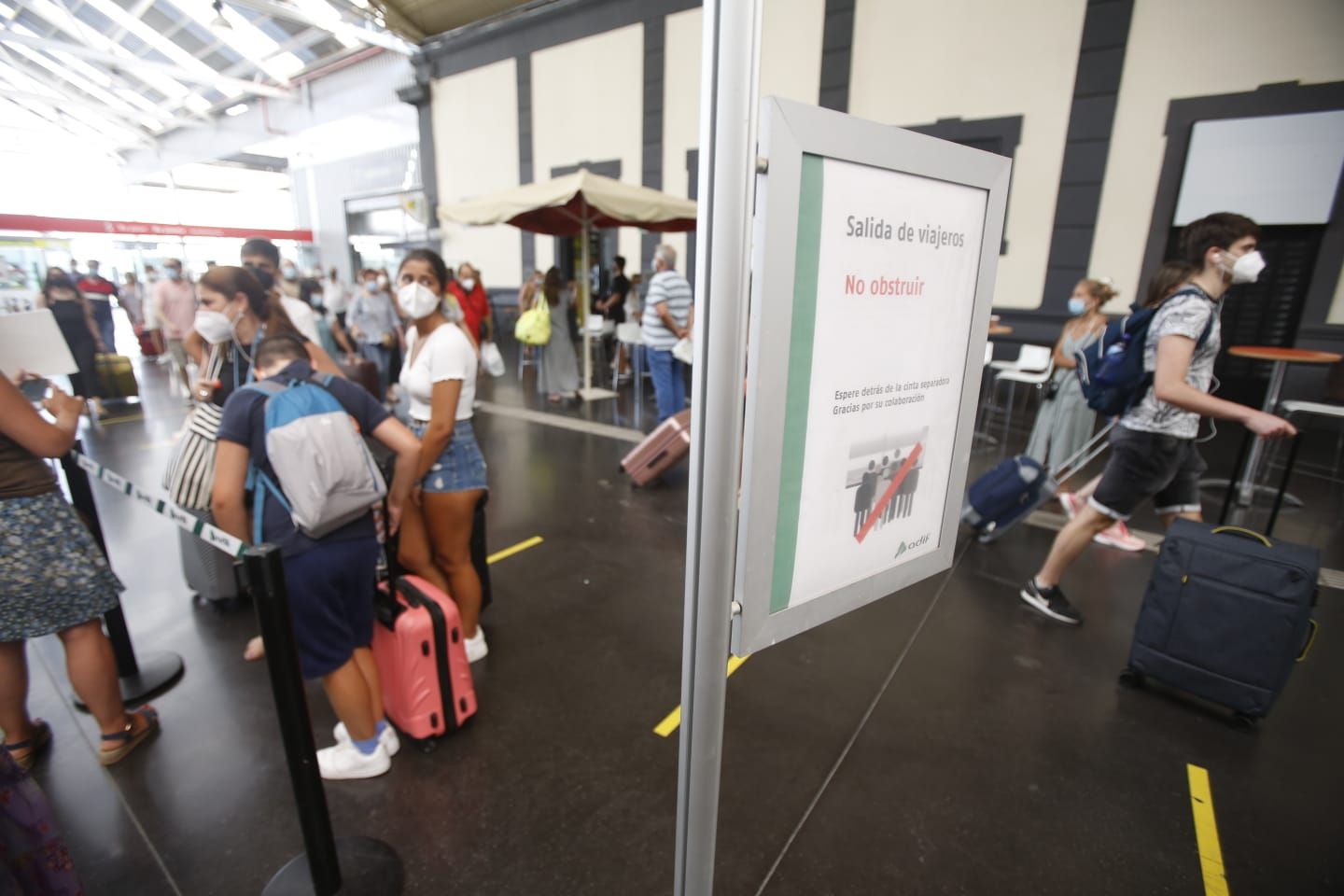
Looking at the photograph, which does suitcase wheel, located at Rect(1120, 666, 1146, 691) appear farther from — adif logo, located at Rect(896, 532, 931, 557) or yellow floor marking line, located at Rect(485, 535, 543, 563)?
yellow floor marking line, located at Rect(485, 535, 543, 563)

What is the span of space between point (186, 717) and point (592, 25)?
12.1 meters

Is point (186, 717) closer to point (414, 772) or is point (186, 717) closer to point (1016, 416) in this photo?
point (414, 772)

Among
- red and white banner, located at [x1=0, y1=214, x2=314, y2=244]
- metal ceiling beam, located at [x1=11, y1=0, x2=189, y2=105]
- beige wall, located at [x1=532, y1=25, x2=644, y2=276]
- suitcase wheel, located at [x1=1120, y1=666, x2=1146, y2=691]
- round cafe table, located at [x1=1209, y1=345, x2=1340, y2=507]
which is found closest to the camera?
metal ceiling beam, located at [x1=11, y1=0, x2=189, y2=105]

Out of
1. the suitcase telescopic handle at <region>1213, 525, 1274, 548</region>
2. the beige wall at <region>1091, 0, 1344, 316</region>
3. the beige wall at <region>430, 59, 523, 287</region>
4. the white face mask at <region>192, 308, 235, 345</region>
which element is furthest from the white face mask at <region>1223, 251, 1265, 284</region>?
the beige wall at <region>430, 59, 523, 287</region>

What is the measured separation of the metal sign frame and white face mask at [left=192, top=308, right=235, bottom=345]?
91.8 inches

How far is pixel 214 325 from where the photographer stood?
222cm

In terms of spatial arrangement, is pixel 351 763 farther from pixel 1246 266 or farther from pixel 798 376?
pixel 1246 266

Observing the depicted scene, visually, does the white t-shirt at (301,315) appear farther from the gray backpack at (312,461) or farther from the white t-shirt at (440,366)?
the gray backpack at (312,461)

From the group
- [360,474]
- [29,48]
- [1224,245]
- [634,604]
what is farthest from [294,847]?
[1224,245]

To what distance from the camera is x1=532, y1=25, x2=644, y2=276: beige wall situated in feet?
34.7

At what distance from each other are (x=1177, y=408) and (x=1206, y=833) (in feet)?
5.08

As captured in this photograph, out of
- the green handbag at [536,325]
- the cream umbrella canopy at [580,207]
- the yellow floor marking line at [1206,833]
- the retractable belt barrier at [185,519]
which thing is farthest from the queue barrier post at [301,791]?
the green handbag at [536,325]

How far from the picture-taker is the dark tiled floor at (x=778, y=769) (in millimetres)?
1715

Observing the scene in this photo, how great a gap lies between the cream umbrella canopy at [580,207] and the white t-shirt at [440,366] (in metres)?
4.11
